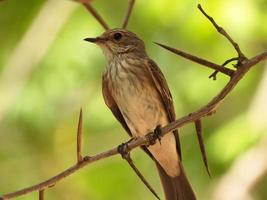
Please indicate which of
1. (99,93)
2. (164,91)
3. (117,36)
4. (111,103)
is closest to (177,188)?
(164,91)

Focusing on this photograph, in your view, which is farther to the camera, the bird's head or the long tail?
the bird's head

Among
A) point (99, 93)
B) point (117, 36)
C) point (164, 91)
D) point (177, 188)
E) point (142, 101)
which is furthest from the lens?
point (99, 93)

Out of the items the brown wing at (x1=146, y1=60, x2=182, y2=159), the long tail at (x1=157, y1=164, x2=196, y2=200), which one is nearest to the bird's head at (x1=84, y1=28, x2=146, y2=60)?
the brown wing at (x1=146, y1=60, x2=182, y2=159)

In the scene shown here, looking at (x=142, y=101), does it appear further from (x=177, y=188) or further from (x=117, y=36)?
(x=177, y=188)

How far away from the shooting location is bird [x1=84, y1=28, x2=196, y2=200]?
4.34 metres

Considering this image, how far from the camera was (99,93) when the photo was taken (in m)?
5.34

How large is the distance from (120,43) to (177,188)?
1.31 metres

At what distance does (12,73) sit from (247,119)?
162 cm

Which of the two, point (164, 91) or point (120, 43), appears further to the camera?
point (120, 43)

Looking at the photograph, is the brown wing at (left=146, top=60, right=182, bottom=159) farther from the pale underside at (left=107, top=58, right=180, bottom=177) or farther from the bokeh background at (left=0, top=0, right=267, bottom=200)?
the bokeh background at (left=0, top=0, right=267, bottom=200)

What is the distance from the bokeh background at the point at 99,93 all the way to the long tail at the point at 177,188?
1.15 feet

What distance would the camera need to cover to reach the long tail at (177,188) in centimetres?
380

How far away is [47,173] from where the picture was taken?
498cm

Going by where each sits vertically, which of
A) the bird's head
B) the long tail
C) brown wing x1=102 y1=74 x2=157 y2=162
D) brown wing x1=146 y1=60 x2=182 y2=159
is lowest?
the long tail
